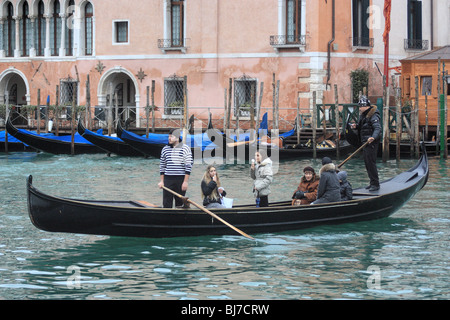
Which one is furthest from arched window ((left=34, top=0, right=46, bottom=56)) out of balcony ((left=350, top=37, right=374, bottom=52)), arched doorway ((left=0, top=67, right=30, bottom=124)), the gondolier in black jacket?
the gondolier in black jacket

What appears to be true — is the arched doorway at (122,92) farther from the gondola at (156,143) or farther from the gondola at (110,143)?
the gondola at (156,143)

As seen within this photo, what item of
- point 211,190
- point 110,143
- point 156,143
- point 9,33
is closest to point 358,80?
point 156,143

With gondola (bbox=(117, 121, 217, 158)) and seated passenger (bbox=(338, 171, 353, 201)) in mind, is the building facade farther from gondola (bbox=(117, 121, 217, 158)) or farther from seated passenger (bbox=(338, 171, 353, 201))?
seated passenger (bbox=(338, 171, 353, 201))

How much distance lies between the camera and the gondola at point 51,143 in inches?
772

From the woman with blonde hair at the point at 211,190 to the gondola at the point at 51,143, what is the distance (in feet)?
38.0

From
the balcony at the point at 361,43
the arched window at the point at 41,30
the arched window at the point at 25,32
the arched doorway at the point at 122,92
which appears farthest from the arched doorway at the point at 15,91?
the balcony at the point at 361,43

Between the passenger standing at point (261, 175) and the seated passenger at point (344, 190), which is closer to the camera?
the passenger standing at point (261, 175)

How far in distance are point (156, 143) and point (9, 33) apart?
756 centimetres

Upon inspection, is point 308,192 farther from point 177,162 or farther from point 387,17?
point 387,17

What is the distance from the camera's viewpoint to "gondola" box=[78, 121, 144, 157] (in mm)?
18906

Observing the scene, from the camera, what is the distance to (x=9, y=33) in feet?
77.7

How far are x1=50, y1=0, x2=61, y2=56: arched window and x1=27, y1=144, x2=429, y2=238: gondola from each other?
48.6ft

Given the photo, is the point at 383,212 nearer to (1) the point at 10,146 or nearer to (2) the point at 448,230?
(2) the point at 448,230
